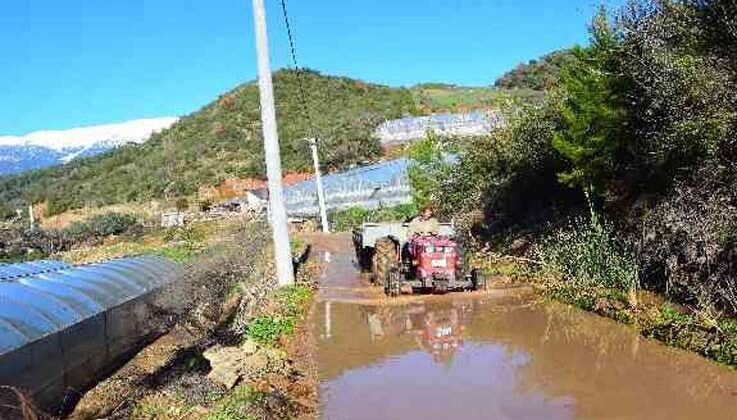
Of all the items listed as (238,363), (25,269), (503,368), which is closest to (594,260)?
(503,368)

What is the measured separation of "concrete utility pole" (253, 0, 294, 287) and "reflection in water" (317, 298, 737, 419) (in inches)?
145

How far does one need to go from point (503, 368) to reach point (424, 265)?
6.53 m

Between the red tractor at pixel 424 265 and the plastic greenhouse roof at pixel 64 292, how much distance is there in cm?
578

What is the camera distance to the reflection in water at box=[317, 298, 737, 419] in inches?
345

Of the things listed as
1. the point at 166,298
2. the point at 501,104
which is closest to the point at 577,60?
the point at 501,104

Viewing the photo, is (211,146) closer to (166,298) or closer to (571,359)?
(166,298)

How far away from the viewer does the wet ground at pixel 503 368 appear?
8773 mm

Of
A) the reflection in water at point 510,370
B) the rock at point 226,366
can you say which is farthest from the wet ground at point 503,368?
the rock at point 226,366

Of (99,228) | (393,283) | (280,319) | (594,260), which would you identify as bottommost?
(280,319)

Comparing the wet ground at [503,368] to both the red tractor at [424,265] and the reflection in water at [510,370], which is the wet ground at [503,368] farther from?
the red tractor at [424,265]

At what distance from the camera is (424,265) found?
17141 millimetres

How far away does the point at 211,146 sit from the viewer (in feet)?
248

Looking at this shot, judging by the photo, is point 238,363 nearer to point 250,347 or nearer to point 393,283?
point 250,347

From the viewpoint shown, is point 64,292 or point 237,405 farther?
point 64,292
